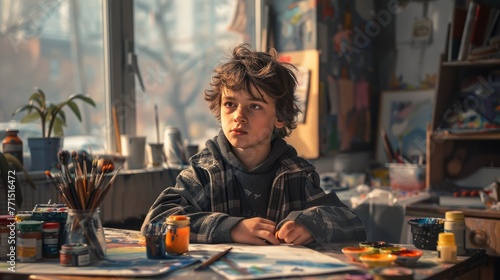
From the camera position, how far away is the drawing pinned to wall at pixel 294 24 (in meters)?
3.50

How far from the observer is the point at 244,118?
1.81 m

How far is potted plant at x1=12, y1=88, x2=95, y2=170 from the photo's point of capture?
2.38 metres

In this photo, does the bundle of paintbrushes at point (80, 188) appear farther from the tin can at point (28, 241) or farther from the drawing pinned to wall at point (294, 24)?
the drawing pinned to wall at point (294, 24)

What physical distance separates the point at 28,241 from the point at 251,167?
2.22 feet

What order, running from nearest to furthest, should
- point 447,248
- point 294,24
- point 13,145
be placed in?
point 447,248, point 13,145, point 294,24

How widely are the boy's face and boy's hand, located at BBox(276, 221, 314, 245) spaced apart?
31cm

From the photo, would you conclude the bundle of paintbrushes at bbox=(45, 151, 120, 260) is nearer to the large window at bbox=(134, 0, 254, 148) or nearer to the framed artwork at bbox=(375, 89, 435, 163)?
the large window at bbox=(134, 0, 254, 148)

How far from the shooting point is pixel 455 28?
2.99m

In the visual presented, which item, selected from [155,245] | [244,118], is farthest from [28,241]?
[244,118]

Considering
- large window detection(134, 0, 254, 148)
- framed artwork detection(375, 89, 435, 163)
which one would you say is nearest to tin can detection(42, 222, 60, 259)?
large window detection(134, 0, 254, 148)

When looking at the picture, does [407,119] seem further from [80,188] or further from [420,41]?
[80,188]

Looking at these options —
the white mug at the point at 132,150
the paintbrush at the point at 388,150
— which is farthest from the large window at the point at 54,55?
the paintbrush at the point at 388,150

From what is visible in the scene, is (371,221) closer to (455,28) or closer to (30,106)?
(455,28)

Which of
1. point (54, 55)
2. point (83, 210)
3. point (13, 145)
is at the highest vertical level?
point (54, 55)
